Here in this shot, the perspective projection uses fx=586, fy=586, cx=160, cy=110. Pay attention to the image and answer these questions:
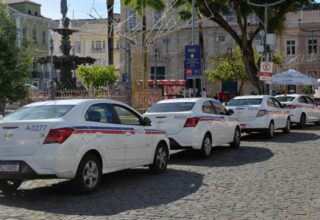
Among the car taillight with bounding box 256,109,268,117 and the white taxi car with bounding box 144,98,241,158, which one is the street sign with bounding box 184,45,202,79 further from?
the white taxi car with bounding box 144,98,241,158

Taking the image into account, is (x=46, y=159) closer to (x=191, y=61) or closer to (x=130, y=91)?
(x=191, y=61)

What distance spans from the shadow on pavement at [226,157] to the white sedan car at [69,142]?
2921 millimetres

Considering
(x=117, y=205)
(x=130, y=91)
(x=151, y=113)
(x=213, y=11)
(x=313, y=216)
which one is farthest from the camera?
(x=213, y=11)

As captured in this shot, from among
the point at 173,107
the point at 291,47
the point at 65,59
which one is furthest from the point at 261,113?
the point at 291,47

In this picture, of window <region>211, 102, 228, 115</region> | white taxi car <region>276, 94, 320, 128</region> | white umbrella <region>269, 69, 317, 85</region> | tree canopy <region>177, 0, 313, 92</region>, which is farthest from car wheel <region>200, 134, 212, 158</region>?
white umbrella <region>269, 69, 317, 85</region>

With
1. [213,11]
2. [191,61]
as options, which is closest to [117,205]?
[191,61]

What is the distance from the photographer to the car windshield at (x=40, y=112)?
30.4 ft

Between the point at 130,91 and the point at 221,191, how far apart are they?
64.3ft

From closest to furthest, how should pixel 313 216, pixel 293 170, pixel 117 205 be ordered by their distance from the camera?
1. pixel 313 216
2. pixel 117 205
3. pixel 293 170

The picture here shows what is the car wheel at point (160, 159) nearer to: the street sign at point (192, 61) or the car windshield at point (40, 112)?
the car windshield at point (40, 112)

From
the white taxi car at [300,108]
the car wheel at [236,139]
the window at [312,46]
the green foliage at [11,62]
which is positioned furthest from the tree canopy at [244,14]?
the window at [312,46]

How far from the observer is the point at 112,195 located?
925 cm

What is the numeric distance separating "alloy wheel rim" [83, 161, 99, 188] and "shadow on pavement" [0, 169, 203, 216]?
0.62ft

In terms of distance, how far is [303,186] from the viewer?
988 cm
